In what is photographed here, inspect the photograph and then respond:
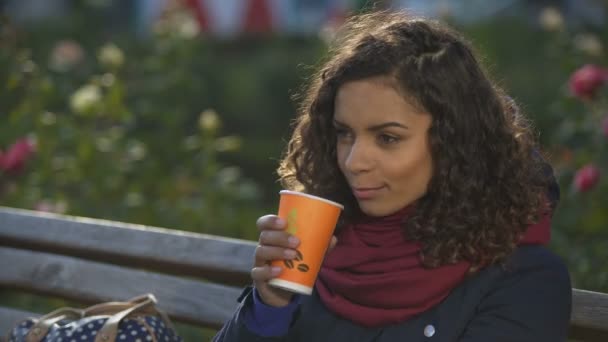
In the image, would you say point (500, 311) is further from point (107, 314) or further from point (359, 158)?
point (107, 314)

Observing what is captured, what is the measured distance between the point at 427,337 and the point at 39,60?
5.36 metres

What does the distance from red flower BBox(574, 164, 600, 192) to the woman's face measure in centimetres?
149

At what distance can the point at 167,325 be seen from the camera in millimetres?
2498

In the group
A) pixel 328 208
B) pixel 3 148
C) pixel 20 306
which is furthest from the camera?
pixel 3 148

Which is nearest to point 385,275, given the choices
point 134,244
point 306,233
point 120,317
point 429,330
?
point 429,330

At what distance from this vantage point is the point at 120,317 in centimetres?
239

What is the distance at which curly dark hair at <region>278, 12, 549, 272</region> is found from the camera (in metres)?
2.06

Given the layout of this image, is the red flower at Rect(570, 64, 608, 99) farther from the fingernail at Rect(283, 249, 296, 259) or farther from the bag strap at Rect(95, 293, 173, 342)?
the fingernail at Rect(283, 249, 296, 259)

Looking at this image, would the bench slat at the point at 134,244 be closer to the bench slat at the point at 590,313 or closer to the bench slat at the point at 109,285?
the bench slat at the point at 109,285

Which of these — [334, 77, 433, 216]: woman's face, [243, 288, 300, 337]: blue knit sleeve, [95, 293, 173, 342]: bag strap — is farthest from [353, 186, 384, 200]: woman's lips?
[95, 293, 173, 342]: bag strap

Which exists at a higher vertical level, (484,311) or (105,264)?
(484,311)

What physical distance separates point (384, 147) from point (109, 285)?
3.82 ft

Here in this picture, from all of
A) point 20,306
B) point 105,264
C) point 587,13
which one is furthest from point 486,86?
point 587,13

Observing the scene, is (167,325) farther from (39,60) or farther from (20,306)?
(39,60)
